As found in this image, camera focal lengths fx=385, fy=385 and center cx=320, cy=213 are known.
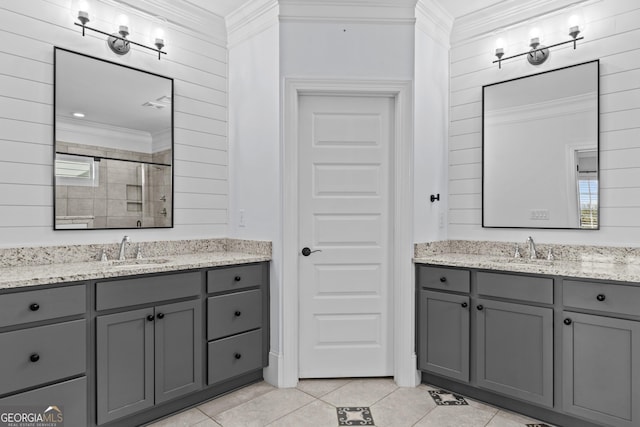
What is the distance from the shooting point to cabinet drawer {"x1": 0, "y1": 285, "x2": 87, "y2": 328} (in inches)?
68.8

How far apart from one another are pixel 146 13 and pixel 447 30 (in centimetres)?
240

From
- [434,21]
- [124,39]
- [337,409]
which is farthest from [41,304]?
[434,21]

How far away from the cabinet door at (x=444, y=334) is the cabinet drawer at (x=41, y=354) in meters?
2.14

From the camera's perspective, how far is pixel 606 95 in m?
2.62

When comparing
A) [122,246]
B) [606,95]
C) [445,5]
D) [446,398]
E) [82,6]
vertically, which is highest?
[445,5]

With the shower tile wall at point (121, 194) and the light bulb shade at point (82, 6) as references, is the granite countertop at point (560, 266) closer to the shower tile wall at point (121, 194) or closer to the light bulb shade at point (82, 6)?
the shower tile wall at point (121, 194)

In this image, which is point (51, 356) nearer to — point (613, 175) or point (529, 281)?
point (529, 281)

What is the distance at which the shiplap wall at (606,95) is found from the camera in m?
2.52

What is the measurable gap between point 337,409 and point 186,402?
97 centimetres

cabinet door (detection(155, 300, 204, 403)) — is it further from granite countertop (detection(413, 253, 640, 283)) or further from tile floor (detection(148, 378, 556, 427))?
granite countertop (detection(413, 253, 640, 283))

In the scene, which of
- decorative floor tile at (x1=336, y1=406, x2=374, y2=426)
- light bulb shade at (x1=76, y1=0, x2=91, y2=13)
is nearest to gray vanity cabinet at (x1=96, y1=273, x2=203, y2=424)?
decorative floor tile at (x1=336, y1=406, x2=374, y2=426)

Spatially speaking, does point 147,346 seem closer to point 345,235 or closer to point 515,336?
point 345,235

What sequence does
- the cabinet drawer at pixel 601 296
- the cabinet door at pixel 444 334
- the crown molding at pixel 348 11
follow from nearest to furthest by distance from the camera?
the cabinet drawer at pixel 601 296
the cabinet door at pixel 444 334
the crown molding at pixel 348 11

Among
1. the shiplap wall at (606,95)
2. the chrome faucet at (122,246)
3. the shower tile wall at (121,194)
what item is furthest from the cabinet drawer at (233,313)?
the shiplap wall at (606,95)
